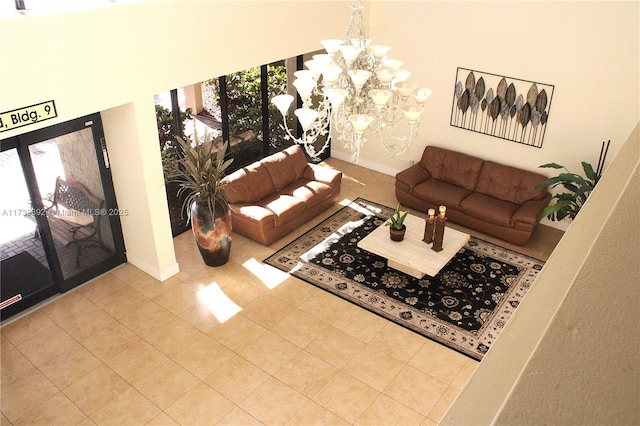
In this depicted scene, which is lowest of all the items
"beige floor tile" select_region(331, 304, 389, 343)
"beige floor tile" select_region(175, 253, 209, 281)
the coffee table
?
"beige floor tile" select_region(331, 304, 389, 343)

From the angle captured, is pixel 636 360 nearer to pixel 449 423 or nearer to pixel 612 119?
pixel 449 423

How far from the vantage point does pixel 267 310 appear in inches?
272

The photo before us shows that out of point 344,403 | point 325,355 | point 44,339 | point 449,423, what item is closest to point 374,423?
point 344,403

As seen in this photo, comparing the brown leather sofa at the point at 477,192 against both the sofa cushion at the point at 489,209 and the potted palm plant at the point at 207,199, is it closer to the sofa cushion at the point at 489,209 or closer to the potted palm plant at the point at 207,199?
the sofa cushion at the point at 489,209

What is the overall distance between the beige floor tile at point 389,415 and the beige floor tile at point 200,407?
135cm

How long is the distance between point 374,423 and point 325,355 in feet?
3.36

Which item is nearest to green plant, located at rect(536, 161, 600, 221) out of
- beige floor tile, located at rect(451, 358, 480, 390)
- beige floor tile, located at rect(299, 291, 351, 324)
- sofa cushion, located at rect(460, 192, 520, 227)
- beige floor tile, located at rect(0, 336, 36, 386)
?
sofa cushion, located at rect(460, 192, 520, 227)

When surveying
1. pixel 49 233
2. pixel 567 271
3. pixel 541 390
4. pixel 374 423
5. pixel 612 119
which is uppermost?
pixel 541 390

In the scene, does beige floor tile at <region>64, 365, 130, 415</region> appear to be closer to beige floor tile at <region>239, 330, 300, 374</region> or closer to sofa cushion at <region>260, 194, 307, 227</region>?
beige floor tile at <region>239, 330, 300, 374</region>

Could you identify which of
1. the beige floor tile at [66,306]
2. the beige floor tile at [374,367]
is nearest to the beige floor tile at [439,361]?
the beige floor tile at [374,367]

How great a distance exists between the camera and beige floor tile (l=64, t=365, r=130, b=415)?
567cm

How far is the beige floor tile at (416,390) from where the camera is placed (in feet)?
18.6

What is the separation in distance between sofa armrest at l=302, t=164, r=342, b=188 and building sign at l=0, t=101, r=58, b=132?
441 cm

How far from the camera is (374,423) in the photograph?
5473 mm
